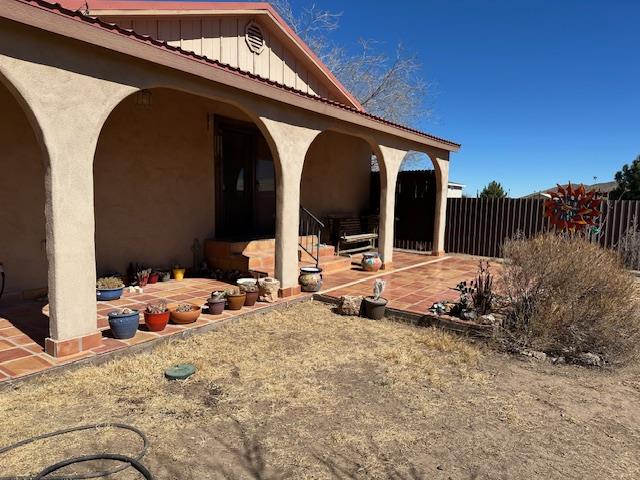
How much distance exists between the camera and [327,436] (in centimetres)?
303

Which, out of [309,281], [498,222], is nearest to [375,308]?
[309,281]

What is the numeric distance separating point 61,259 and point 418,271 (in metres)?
7.16

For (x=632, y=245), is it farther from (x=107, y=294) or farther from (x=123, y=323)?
(x=107, y=294)

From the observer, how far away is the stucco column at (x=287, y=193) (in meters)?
6.35

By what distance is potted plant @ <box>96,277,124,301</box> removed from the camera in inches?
237

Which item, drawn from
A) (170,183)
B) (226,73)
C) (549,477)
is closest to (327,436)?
(549,477)

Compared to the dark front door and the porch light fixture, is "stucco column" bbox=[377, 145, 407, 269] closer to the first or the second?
the dark front door

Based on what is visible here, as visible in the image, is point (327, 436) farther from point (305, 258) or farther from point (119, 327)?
point (305, 258)

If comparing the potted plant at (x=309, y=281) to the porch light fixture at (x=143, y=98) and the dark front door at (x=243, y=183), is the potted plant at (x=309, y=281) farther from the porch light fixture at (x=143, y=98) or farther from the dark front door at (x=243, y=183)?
the porch light fixture at (x=143, y=98)

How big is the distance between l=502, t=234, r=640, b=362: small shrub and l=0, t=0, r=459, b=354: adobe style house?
10.9ft

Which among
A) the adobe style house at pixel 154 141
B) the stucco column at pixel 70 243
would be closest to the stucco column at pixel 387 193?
the adobe style house at pixel 154 141

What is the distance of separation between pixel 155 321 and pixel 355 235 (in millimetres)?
7129

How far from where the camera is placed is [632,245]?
32.6ft

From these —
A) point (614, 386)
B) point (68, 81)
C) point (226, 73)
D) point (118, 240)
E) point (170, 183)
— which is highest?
point (226, 73)
